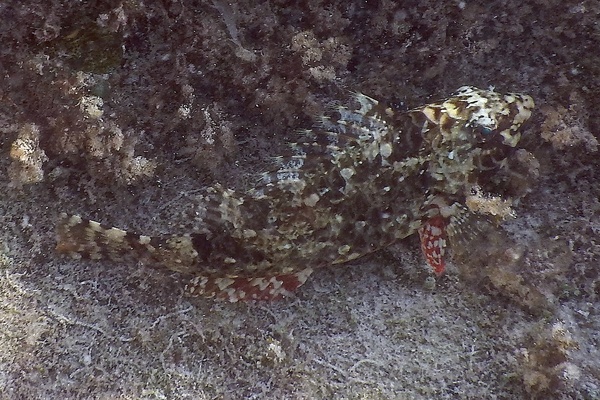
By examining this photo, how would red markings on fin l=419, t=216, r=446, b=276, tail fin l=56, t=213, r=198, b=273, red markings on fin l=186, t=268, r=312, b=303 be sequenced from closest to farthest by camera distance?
tail fin l=56, t=213, r=198, b=273 → red markings on fin l=186, t=268, r=312, b=303 → red markings on fin l=419, t=216, r=446, b=276

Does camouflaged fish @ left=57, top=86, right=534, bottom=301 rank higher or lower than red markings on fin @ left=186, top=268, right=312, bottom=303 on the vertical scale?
higher

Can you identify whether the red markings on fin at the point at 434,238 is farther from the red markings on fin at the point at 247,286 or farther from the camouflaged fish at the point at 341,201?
the red markings on fin at the point at 247,286

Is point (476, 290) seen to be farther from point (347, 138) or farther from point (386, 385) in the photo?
point (347, 138)

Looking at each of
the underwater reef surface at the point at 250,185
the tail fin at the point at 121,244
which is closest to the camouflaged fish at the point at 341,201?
the tail fin at the point at 121,244

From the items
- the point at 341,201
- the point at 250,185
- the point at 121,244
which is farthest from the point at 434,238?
the point at 121,244

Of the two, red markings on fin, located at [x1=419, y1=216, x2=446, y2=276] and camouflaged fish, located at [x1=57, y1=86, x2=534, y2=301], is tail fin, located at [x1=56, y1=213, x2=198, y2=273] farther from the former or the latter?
red markings on fin, located at [x1=419, y1=216, x2=446, y2=276]

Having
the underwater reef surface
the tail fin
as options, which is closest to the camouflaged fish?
the tail fin

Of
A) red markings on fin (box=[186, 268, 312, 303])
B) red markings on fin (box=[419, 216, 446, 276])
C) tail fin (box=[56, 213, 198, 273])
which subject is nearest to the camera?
tail fin (box=[56, 213, 198, 273])

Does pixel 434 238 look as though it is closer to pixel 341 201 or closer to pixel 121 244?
pixel 341 201
